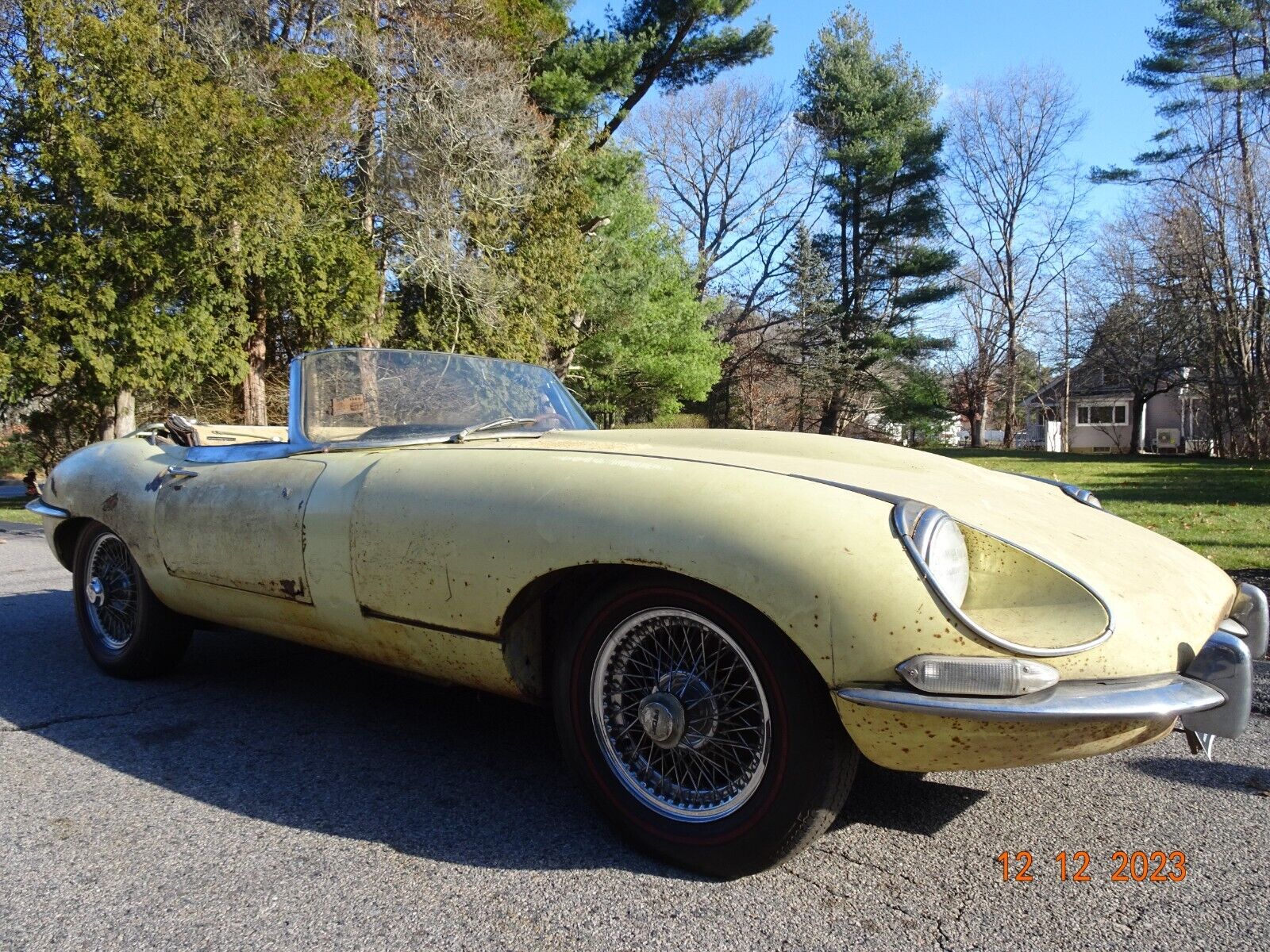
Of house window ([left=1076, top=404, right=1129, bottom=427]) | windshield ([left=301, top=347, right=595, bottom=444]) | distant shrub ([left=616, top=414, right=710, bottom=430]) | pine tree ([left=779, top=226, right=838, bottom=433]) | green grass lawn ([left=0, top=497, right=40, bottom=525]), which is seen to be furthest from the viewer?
house window ([left=1076, top=404, right=1129, bottom=427])

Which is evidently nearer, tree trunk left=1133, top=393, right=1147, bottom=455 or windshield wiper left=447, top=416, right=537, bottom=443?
windshield wiper left=447, top=416, right=537, bottom=443

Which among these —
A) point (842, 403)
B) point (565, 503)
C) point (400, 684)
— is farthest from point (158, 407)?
point (842, 403)

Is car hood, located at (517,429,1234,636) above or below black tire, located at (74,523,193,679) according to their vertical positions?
above

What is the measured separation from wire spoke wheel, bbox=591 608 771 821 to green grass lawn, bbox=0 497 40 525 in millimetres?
10566

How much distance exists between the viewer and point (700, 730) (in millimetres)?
2225

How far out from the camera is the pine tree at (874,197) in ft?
122

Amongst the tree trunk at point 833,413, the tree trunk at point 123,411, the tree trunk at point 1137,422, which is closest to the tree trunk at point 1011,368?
the tree trunk at point 1137,422

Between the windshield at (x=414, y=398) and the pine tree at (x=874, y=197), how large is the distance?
119ft

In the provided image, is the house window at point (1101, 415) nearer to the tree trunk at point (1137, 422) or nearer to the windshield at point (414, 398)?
the tree trunk at point (1137, 422)

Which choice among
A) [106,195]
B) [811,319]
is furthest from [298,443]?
[811,319]

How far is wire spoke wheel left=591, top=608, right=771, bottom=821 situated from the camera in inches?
85.3

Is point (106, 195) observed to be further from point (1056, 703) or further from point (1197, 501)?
point (1197, 501)

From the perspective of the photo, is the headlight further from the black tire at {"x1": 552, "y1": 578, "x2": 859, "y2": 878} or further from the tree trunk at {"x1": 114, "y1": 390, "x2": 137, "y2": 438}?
the tree trunk at {"x1": 114, "y1": 390, "x2": 137, "y2": 438}
